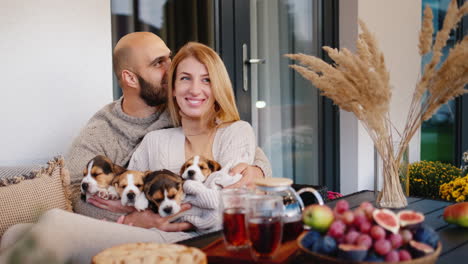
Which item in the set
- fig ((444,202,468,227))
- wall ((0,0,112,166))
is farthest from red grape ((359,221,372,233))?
wall ((0,0,112,166))

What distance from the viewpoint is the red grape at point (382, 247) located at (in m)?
0.93

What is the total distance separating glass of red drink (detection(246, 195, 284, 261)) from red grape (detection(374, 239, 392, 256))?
198 mm

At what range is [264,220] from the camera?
101 cm


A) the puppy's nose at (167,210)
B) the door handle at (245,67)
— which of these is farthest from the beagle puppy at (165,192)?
the door handle at (245,67)

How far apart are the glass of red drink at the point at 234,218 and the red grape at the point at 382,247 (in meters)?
0.30

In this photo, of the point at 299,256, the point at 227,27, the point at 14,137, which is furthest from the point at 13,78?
the point at 299,256

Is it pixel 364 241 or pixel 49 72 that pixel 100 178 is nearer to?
pixel 49 72

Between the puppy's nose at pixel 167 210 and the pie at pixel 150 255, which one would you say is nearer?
the pie at pixel 150 255

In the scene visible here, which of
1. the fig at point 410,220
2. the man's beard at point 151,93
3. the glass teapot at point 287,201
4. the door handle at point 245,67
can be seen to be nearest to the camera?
the fig at point 410,220

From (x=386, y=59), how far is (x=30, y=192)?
336 centimetres

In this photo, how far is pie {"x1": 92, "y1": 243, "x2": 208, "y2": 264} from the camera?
959 mm

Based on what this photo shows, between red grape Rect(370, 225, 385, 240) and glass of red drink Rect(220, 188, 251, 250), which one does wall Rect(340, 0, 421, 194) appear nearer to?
glass of red drink Rect(220, 188, 251, 250)

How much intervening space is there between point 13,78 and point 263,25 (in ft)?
6.08

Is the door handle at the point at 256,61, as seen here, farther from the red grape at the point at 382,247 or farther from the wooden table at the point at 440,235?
the red grape at the point at 382,247
